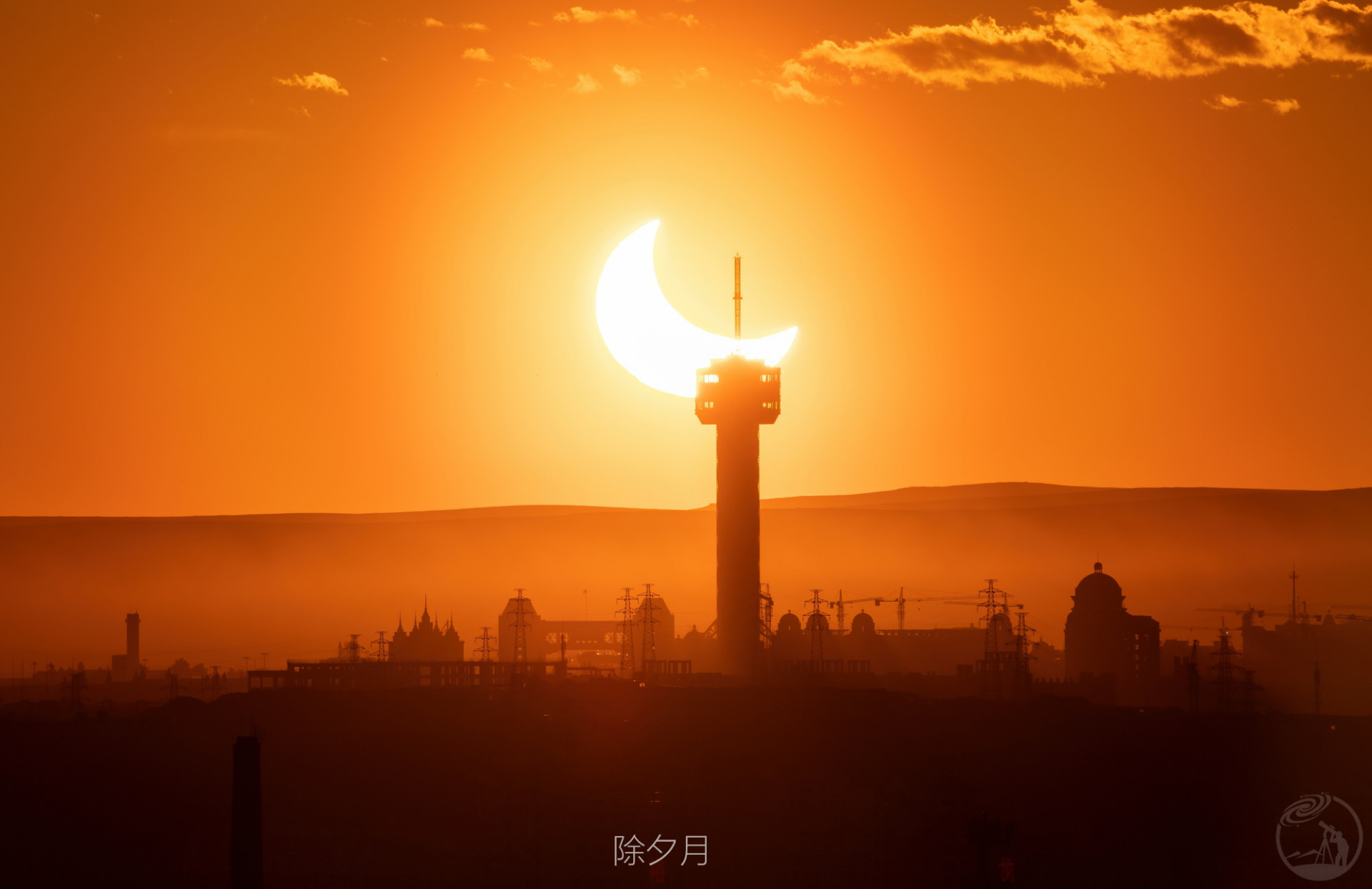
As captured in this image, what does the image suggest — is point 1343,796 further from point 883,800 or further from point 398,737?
point 398,737

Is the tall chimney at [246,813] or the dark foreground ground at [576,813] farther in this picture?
the dark foreground ground at [576,813]

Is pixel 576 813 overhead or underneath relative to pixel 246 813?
underneath

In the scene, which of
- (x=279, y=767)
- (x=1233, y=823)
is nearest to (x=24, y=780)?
(x=279, y=767)

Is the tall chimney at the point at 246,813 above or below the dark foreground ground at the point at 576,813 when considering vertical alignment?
above

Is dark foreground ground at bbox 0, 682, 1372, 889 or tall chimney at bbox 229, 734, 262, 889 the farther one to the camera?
dark foreground ground at bbox 0, 682, 1372, 889
